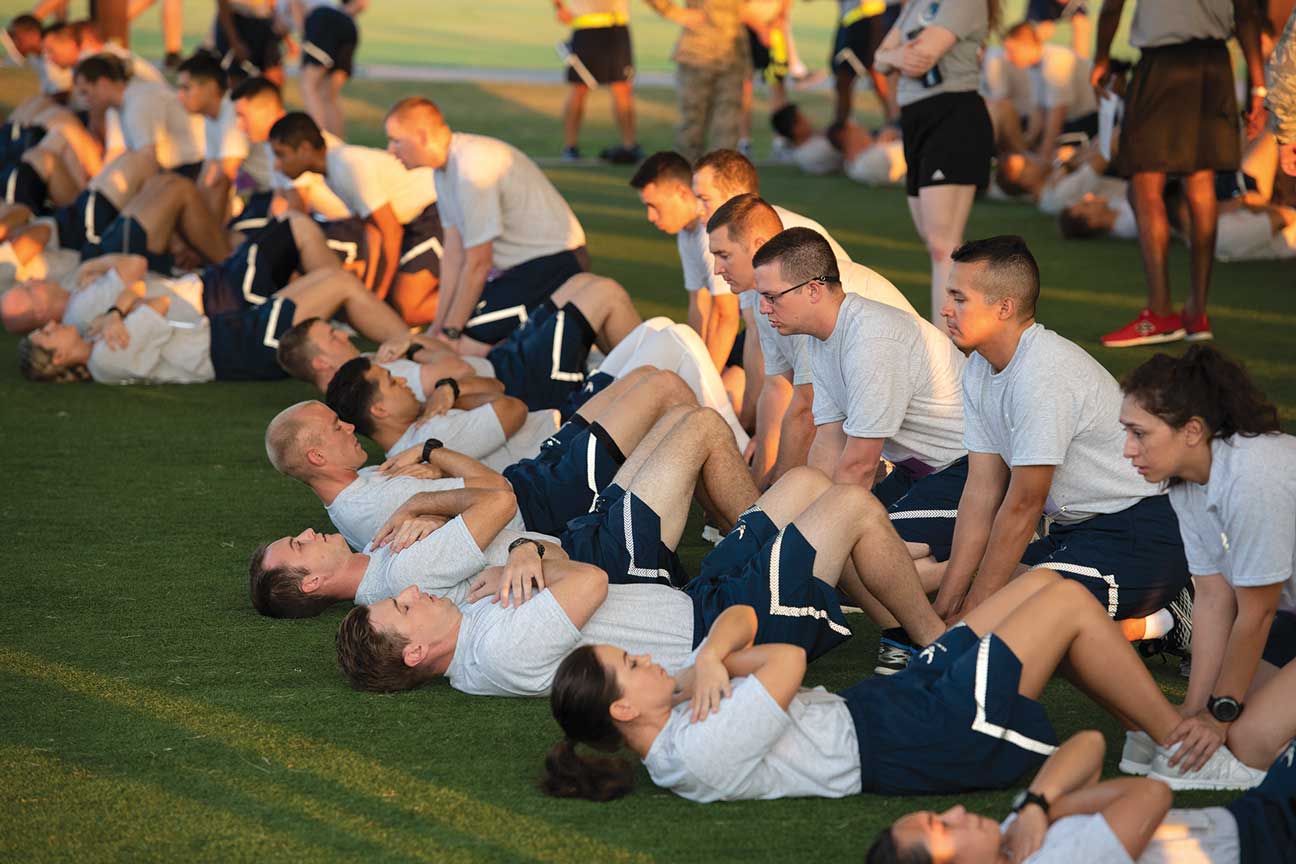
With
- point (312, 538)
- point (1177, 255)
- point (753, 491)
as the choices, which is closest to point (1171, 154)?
point (1177, 255)

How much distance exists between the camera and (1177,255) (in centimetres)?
892

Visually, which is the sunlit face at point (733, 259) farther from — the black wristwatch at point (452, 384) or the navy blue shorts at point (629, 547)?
the black wristwatch at point (452, 384)

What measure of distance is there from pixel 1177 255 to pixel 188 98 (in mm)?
5732

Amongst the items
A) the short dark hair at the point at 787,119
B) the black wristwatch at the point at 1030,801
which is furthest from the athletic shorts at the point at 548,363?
the short dark hair at the point at 787,119

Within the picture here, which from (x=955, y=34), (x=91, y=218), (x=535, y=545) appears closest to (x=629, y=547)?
(x=535, y=545)

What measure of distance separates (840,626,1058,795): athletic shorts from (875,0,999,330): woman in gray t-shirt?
3539mm

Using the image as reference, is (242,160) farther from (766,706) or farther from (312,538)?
(766,706)

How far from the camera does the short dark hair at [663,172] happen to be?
5574mm

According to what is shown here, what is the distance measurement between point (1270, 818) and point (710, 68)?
9984 millimetres

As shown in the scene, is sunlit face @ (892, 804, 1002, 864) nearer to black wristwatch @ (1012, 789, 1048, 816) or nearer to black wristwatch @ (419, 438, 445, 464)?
black wristwatch @ (1012, 789, 1048, 816)

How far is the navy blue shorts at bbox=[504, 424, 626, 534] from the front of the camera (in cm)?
458

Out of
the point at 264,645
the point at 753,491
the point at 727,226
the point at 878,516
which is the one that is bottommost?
the point at 264,645

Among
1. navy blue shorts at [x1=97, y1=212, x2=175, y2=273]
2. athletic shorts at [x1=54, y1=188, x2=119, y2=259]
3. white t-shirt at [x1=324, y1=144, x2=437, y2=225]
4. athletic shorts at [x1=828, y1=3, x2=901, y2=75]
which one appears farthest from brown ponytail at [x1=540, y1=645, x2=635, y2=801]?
athletic shorts at [x1=828, y1=3, x2=901, y2=75]

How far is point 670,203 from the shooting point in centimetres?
561
